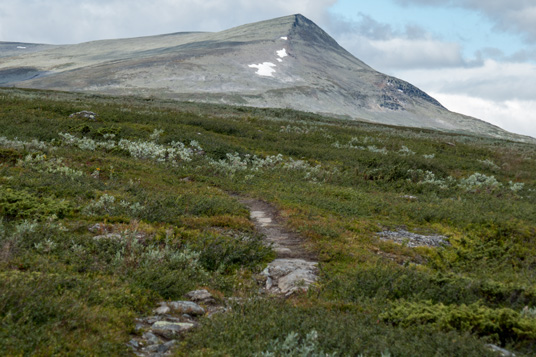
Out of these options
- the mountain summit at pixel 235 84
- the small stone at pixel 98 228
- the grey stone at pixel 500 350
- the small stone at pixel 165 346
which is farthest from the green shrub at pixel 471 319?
the mountain summit at pixel 235 84

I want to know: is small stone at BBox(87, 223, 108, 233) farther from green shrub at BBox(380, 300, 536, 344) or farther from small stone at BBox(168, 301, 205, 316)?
green shrub at BBox(380, 300, 536, 344)

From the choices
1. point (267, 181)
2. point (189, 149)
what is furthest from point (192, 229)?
point (189, 149)

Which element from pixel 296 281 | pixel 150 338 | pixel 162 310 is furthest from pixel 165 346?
pixel 296 281

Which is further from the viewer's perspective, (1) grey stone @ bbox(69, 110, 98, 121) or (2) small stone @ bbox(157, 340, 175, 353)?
(1) grey stone @ bbox(69, 110, 98, 121)

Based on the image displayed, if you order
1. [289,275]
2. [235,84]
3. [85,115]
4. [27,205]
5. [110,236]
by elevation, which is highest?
[235,84]

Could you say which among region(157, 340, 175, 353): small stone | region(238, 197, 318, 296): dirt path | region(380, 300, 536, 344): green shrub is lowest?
region(238, 197, 318, 296): dirt path

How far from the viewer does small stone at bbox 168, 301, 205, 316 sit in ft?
25.6

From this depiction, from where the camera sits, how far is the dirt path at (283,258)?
9836mm

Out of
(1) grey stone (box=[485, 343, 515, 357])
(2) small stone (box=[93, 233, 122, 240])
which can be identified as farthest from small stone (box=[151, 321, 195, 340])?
(1) grey stone (box=[485, 343, 515, 357])

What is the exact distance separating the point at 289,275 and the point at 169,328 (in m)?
3.84

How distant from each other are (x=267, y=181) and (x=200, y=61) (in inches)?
6521

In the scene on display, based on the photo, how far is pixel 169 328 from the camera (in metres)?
7.00

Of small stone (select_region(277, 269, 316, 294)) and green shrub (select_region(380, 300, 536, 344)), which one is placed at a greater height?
green shrub (select_region(380, 300, 536, 344))

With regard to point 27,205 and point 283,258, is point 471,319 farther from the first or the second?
point 27,205
